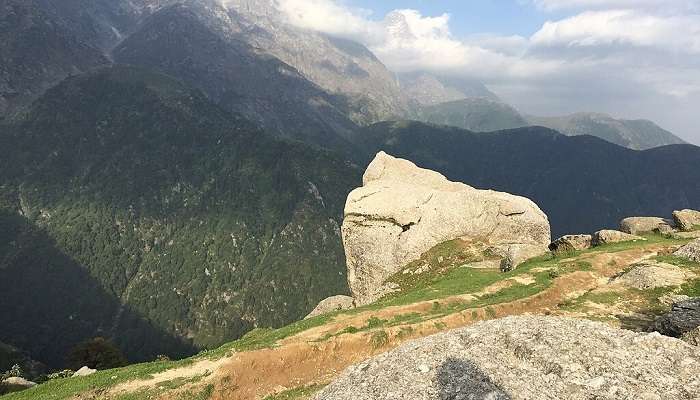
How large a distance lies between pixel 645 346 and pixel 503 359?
299 inches

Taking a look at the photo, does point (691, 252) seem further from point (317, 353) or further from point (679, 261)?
point (317, 353)

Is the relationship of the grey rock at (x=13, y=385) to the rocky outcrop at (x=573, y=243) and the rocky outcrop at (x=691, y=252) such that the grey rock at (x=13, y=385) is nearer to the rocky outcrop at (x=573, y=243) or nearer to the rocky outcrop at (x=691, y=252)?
the rocky outcrop at (x=573, y=243)

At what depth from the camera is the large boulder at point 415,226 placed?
71.2m

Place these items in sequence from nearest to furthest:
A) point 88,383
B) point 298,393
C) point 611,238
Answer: point 298,393 < point 88,383 < point 611,238

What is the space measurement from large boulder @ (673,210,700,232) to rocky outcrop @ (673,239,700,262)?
18.0 m

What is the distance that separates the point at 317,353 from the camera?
39.1 m

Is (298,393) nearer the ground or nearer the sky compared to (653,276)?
nearer the ground

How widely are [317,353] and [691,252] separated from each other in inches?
1648

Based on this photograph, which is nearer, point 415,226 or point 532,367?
point 532,367

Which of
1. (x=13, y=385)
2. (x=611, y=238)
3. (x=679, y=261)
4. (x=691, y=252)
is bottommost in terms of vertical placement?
(x=13, y=385)

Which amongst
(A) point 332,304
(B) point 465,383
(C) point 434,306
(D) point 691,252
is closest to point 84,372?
(C) point 434,306

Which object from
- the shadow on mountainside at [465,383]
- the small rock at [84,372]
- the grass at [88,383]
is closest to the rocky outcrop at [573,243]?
the shadow on mountainside at [465,383]

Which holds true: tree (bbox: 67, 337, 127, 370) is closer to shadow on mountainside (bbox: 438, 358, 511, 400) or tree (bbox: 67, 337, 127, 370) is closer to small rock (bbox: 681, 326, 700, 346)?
shadow on mountainside (bbox: 438, 358, 511, 400)

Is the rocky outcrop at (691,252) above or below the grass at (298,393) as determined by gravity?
above
